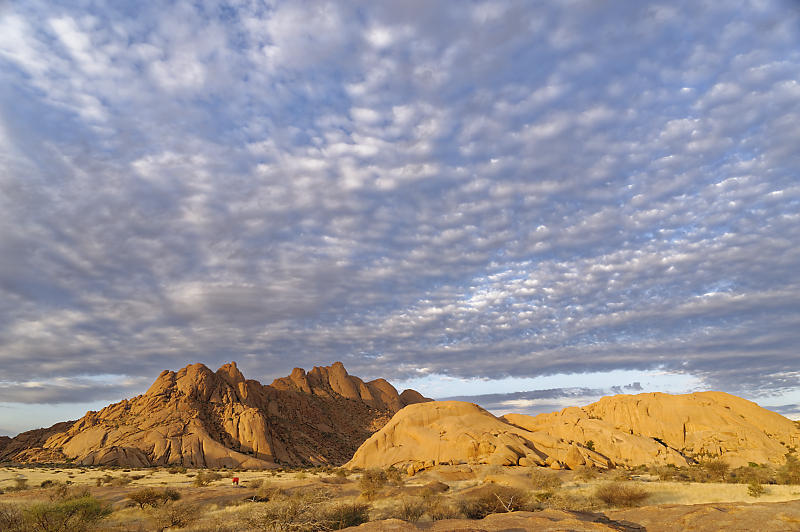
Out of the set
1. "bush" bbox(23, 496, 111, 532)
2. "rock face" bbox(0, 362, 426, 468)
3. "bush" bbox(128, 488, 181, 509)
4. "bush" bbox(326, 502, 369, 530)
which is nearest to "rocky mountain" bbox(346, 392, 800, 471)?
"bush" bbox(128, 488, 181, 509)

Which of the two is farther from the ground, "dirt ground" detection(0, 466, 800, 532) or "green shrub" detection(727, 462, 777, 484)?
"dirt ground" detection(0, 466, 800, 532)

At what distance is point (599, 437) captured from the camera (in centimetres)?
6094

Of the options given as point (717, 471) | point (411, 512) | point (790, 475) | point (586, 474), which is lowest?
→ point (717, 471)

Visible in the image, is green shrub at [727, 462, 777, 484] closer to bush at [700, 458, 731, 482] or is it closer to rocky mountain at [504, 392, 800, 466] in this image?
bush at [700, 458, 731, 482]

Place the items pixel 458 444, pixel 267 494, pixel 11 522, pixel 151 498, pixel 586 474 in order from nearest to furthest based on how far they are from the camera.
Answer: pixel 11 522 < pixel 151 498 < pixel 267 494 < pixel 586 474 < pixel 458 444

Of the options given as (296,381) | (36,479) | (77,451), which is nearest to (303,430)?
(296,381)

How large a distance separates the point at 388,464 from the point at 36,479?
37.5 metres

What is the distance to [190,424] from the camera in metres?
82.8

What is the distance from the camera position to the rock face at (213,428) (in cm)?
7469

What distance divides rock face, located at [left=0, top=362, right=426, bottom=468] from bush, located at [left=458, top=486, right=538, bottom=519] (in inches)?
2477

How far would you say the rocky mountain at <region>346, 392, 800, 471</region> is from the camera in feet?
180

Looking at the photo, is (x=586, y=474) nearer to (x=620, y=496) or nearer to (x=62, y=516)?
(x=620, y=496)

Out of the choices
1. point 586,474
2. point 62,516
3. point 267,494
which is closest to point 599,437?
point 586,474

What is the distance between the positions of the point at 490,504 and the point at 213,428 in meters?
79.8
